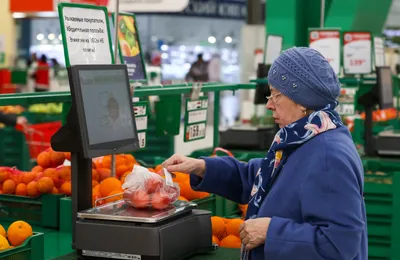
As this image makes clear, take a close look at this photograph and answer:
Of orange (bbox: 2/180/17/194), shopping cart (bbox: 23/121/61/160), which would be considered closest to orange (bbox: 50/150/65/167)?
orange (bbox: 2/180/17/194)

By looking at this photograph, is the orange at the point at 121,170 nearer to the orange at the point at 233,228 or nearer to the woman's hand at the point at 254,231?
the orange at the point at 233,228

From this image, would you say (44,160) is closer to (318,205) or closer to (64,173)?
(64,173)

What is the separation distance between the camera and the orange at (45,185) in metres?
3.48

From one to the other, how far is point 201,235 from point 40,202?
103 cm

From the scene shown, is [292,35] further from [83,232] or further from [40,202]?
[83,232]

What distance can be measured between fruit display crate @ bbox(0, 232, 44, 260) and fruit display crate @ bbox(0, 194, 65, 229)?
82 cm

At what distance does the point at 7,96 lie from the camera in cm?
279

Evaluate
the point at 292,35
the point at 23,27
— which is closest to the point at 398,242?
the point at 292,35

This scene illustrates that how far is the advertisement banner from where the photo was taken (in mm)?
4406

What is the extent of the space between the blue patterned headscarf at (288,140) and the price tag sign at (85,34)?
122 centimetres

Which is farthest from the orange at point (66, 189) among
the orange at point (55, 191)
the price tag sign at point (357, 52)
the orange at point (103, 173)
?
the price tag sign at point (357, 52)

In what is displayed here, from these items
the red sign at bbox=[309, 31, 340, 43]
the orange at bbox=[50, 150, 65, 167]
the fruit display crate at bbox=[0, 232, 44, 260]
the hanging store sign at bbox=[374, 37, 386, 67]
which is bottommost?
the fruit display crate at bbox=[0, 232, 44, 260]

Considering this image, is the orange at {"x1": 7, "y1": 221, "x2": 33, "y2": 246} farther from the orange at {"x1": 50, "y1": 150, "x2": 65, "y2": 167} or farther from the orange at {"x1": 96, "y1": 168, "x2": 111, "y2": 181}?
the orange at {"x1": 50, "y1": 150, "x2": 65, "y2": 167}

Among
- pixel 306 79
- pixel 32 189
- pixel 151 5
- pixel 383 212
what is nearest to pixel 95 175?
pixel 32 189
